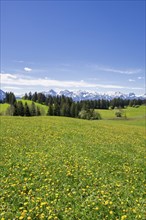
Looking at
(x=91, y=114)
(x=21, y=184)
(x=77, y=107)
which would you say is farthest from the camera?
(x=77, y=107)

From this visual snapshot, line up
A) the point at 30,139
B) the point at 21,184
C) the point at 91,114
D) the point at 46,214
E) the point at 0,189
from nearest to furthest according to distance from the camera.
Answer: the point at 46,214
the point at 0,189
the point at 21,184
the point at 30,139
the point at 91,114

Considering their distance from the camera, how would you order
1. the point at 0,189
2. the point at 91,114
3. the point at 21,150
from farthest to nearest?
1. the point at 91,114
2. the point at 21,150
3. the point at 0,189

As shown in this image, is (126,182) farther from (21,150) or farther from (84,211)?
(21,150)

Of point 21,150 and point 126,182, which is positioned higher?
point 21,150

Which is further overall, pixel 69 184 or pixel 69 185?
pixel 69 184

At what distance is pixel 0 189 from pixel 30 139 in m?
10.6

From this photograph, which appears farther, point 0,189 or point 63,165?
point 63,165

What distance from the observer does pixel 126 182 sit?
37.1 feet

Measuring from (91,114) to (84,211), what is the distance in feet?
378

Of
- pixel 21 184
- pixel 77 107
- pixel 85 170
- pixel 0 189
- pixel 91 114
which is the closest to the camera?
pixel 0 189

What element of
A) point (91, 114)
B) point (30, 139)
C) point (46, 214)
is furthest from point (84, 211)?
point (91, 114)

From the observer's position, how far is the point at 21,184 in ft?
31.7

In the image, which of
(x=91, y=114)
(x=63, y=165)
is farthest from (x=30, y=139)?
(x=91, y=114)

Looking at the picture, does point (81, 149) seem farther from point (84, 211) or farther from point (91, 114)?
point (91, 114)
